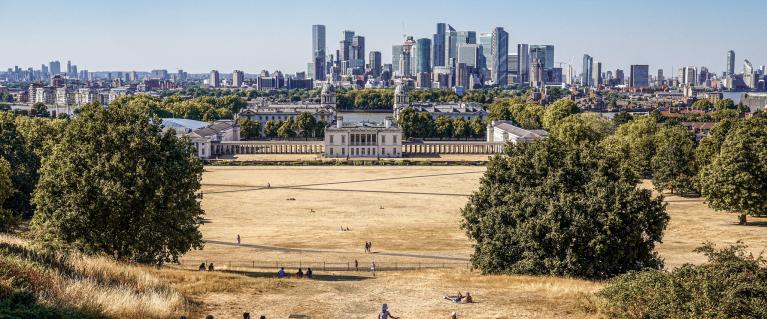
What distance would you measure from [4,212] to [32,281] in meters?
18.8

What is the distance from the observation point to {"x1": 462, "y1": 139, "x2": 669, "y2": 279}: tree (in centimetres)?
3353

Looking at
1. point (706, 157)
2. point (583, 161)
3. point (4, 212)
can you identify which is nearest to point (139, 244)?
point (4, 212)

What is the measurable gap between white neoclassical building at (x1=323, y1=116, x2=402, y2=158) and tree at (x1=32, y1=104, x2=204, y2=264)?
8654 cm

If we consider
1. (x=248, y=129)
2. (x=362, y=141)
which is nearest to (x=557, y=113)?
(x=362, y=141)

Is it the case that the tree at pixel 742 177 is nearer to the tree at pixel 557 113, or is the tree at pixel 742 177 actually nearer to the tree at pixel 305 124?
the tree at pixel 557 113

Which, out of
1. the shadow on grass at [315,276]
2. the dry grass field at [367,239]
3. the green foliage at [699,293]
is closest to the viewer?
the green foliage at [699,293]

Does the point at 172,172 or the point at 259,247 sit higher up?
the point at 172,172

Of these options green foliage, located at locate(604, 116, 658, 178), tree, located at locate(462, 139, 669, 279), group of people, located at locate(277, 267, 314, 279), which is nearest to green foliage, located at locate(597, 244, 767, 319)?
tree, located at locate(462, 139, 669, 279)

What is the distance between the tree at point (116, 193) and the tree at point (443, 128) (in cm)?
10897

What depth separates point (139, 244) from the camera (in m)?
33.9

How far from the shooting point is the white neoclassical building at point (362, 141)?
401 feet

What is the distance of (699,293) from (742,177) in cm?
3537

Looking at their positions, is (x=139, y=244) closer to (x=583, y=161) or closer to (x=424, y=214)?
(x=583, y=161)

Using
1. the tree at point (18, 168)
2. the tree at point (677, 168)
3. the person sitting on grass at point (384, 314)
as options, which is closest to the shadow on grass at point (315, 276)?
the person sitting on grass at point (384, 314)
